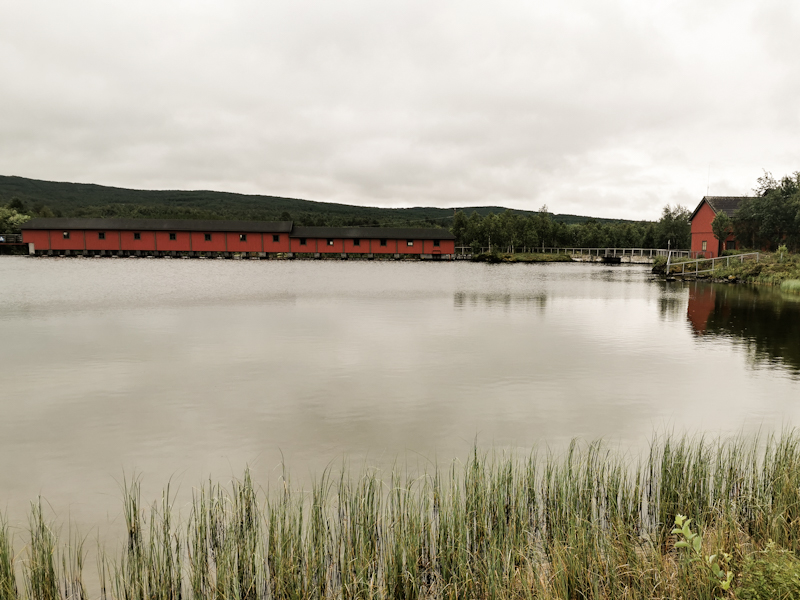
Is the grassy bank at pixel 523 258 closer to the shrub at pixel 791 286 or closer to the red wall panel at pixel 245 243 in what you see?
the red wall panel at pixel 245 243

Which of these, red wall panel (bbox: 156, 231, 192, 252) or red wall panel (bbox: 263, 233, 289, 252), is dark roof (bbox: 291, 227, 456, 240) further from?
red wall panel (bbox: 156, 231, 192, 252)

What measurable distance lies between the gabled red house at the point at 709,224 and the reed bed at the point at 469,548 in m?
58.7

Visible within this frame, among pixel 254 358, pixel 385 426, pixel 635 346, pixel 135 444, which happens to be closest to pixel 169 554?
pixel 135 444

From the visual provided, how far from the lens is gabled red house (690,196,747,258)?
57.7 meters

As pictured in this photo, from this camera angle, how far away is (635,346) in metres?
16.2

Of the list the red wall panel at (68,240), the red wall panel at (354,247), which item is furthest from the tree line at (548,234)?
the red wall panel at (68,240)

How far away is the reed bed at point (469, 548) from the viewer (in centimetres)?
430

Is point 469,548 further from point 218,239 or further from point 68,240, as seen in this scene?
point 68,240

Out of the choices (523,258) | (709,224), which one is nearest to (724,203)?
(709,224)

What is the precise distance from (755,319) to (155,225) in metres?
75.1

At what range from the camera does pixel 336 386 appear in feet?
37.6

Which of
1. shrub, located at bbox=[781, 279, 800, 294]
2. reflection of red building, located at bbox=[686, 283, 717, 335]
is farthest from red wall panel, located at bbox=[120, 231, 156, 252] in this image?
shrub, located at bbox=[781, 279, 800, 294]

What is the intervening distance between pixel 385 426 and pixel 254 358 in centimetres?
593

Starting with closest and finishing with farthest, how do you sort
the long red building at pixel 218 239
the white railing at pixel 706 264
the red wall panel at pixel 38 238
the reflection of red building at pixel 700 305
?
the reflection of red building at pixel 700 305
the white railing at pixel 706 264
the red wall panel at pixel 38 238
the long red building at pixel 218 239
